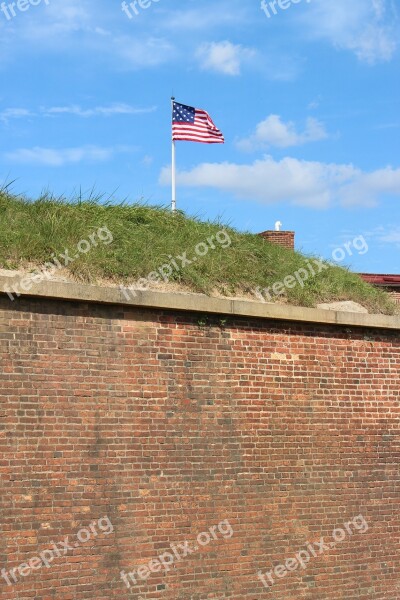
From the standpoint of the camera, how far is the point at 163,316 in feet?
33.5

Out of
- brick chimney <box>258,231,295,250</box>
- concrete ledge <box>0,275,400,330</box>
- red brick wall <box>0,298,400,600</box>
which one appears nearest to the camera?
red brick wall <box>0,298,400,600</box>

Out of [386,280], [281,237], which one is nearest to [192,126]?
[281,237]

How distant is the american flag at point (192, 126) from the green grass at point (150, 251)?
3.60 metres

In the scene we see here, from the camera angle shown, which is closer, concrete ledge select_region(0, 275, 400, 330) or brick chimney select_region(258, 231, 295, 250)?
concrete ledge select_region(0, 275, 400, 330)

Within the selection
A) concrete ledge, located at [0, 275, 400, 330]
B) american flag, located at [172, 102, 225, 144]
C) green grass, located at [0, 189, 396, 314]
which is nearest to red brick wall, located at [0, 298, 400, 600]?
concrete ledge, located at [0, 275, 400, 330]

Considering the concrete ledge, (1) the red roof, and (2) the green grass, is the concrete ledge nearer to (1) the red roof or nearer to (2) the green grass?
(2) the green grass

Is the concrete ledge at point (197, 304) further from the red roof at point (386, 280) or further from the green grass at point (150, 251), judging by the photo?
the red roof at point (386, 280)

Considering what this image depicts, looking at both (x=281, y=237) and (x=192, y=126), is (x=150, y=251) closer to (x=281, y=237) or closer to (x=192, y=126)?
(x=281, y=237)

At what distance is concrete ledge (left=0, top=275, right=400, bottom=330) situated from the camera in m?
9.29

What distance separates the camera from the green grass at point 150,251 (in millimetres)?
10398

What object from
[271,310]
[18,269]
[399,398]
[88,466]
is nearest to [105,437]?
[88,466]

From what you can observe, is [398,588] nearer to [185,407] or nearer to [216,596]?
[216,596]

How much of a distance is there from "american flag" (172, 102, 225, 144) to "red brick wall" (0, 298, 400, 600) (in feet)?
20.7

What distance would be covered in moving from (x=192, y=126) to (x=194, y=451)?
334 inches
